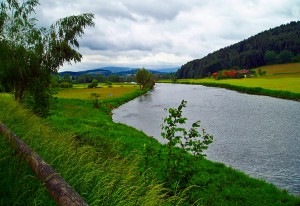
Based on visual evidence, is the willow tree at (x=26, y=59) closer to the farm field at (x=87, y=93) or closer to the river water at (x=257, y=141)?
the river water at (x=257, y=141)

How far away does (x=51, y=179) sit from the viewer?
3916 millimetres

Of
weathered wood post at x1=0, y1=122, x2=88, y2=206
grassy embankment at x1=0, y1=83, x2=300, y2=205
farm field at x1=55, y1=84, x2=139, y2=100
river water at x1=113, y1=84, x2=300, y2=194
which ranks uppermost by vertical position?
weathered wood post at x1=0, y1=122, x2=88, y2=206

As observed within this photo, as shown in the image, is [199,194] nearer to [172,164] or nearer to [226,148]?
[172,164]

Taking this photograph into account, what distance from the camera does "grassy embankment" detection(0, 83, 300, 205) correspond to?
191 inches

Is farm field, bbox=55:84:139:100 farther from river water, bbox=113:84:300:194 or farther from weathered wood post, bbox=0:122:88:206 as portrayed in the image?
weathered wood post, bbox=0:122:88:206

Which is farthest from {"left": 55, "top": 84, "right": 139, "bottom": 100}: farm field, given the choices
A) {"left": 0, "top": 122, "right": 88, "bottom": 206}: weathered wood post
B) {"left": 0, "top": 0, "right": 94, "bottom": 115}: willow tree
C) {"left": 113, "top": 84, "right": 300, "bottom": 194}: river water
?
{"left": 0, "top": 122, "right": 88, "bottom": 206}: weathered wood post

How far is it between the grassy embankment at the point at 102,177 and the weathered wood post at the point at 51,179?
23cm

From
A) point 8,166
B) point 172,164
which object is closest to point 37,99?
point 172,164

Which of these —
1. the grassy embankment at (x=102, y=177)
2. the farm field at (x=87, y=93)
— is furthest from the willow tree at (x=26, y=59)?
the farm field at (x=87, y=93)

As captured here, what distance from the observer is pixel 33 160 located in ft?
14.9

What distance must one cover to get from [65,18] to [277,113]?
94.5 ft

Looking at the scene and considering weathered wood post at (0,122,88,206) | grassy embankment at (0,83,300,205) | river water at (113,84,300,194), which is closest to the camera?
weathered wood post at (0,122,88,206)

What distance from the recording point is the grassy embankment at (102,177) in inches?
191

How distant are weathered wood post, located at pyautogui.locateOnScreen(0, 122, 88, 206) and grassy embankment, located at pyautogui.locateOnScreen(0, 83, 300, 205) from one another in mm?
234
